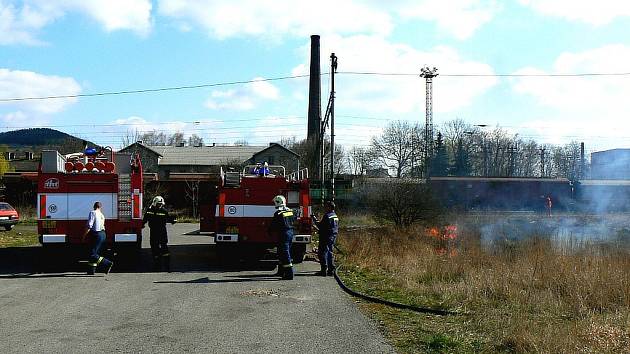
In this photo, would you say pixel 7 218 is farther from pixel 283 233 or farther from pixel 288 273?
pixel 288 273

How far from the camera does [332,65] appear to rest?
2836 centimetres

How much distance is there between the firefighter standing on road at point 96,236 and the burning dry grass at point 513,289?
521 cm

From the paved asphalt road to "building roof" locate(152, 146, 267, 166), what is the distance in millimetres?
67226

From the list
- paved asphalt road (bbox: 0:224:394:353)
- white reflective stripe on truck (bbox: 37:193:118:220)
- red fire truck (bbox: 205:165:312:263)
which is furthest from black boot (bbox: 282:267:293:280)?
white reflective stripe on truck (bbox: 37:193:118:220)

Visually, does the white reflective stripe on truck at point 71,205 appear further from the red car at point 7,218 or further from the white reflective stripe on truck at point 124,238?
the red car at point 7,218

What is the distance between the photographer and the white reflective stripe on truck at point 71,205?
13344mm

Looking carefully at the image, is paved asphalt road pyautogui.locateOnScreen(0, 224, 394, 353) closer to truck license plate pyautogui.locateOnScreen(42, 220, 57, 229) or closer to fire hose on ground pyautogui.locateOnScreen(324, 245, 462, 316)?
fire hose on ground pyautogui.locateOnScreen(324, 245, 462, 316)

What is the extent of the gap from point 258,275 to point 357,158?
60328 millimetres

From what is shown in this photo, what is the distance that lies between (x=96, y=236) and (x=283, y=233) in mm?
3938

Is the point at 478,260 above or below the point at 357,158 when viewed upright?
below

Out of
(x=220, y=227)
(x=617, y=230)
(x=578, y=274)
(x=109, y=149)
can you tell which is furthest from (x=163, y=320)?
(x=617, y=230)

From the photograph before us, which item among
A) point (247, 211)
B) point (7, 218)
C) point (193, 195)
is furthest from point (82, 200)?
point (193, 195)

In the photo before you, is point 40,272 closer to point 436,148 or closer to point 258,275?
point 258,275

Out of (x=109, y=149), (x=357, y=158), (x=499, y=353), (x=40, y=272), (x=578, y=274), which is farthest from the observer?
(x=357, y=158)
